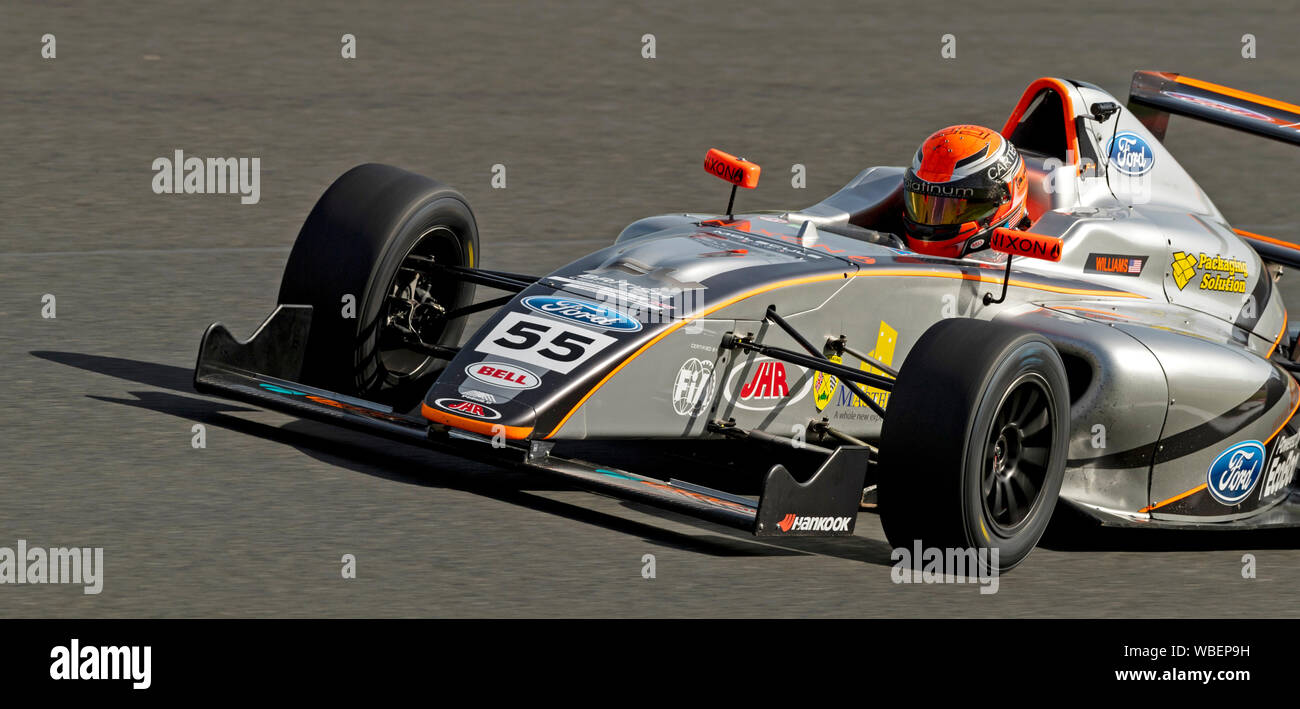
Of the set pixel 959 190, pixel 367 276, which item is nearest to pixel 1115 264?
pixel 959 190

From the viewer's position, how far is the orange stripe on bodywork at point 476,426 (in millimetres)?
6320

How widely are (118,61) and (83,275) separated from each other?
5813 millimetres

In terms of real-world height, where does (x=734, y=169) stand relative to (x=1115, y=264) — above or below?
above

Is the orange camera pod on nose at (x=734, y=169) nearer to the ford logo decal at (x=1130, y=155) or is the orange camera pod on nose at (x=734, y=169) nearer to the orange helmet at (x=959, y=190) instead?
the orange helmet at (x=959, y=190)

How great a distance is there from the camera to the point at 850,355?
7086 mm

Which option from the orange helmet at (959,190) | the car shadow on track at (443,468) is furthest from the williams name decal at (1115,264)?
the car shadow on track at (443,468)

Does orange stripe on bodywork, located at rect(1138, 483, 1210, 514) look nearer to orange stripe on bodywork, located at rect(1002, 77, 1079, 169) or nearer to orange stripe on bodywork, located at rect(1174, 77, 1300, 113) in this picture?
orange stripe on bodywork, located at rect(1002, 77, 1079, 169)

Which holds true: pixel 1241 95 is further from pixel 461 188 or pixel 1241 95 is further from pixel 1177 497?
pixel 461 188

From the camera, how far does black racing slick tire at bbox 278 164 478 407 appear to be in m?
7.56

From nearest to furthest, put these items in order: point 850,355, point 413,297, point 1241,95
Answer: point 850,355
point 413,297
point 1241,95

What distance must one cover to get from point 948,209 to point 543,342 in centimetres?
209

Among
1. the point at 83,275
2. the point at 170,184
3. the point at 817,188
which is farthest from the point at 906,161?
the point at 83,275

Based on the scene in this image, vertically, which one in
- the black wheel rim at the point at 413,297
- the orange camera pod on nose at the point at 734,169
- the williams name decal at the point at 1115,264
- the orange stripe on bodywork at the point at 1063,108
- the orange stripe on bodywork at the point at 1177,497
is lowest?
the orange stripe on bodywork at the point at 1177,497

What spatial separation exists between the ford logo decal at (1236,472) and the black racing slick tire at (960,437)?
115cm
